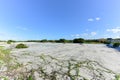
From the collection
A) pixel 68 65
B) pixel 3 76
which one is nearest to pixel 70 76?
pixel 68 65

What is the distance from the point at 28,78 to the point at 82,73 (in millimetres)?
1368

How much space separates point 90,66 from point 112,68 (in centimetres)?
61

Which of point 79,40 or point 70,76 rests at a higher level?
point 79,40

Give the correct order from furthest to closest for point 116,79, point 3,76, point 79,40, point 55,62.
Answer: point 79,40
point 55,62
point 3,76
point 116,79

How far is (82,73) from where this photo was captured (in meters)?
4.22

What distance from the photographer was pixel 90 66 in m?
4.67

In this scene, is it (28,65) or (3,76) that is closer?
(3,76)

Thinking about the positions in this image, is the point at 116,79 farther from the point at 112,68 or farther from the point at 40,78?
the point at 40,78

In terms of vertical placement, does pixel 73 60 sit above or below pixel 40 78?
above

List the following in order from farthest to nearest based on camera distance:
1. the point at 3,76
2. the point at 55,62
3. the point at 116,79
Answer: the point at 55,62 → the point at 3,76 → the point at 116,79

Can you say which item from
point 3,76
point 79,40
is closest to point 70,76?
point 3,76

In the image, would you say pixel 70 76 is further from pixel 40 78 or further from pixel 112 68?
pixel 112 68

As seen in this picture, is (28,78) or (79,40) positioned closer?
(28,78)

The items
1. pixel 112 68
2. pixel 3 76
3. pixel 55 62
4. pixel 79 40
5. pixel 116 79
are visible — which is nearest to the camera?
pixel 116 79
